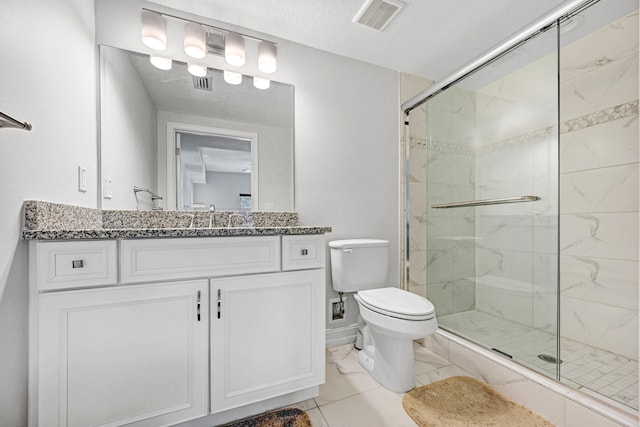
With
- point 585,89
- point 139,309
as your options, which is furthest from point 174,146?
point 585,89

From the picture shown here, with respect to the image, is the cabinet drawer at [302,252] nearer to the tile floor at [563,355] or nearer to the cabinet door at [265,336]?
the cabinet door at [265,336]

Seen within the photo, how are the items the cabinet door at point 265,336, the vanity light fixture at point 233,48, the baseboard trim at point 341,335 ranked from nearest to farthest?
1. the cabinet door at point 265,336
2. the vanity light fixture at point 233,48
3. the baseboard trim at point 341,335

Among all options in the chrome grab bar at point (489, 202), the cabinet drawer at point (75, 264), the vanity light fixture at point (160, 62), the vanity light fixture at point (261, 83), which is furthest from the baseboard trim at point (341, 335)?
the vanity light fixture at point (160, 62)

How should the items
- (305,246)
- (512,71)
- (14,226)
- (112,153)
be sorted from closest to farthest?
(14,226) → (305,246) → (112,153) → (512,71)

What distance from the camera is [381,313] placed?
1388mm

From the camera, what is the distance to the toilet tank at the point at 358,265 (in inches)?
69.4

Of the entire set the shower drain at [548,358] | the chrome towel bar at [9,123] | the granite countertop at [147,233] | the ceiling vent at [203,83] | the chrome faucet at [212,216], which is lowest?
the shower drain at [548,358]

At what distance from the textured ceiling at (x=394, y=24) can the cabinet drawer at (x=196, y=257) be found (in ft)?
4.49

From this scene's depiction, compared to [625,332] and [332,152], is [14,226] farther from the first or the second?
[625,332]

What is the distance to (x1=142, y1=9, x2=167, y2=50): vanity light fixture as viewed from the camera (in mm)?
1479

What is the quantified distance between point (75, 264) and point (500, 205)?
7.24ft

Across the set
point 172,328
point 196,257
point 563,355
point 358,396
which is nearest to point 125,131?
point 196,257

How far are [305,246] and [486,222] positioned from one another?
54.9 inches

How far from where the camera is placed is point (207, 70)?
1.64m
